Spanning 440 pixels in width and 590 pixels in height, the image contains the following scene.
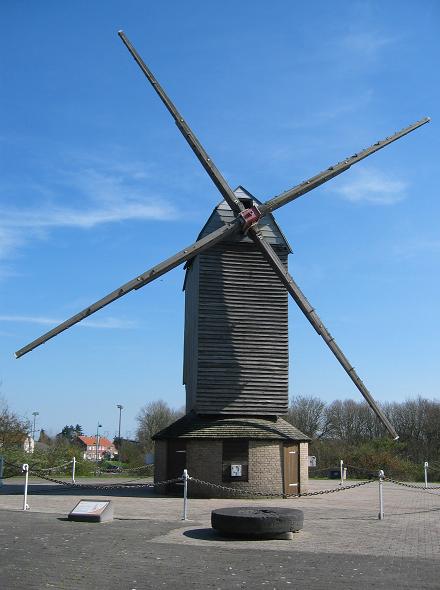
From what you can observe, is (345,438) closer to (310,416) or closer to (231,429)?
(310,416)

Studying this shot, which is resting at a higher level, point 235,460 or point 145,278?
point 145,278

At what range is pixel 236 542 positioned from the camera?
1188cm

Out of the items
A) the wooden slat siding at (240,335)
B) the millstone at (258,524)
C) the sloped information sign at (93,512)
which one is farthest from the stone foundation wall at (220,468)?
the millstone at (258,524)

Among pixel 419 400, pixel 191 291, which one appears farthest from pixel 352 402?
pixel 191 291

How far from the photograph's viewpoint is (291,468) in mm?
22500

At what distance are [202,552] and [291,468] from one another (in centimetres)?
1231

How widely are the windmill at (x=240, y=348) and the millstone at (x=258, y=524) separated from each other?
28.6ft

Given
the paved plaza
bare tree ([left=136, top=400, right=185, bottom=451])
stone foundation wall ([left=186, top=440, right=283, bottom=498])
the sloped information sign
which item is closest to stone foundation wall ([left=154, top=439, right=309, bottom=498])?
stone foundation wall ([left=186, top=440, right=283, bottom=498])

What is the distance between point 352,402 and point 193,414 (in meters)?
50.8

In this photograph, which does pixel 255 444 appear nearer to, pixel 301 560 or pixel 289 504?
pixel 289 504

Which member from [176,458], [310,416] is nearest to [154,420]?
[310,416]

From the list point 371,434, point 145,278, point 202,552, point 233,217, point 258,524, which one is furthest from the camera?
point 371,434

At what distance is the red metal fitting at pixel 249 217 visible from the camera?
2227 cm

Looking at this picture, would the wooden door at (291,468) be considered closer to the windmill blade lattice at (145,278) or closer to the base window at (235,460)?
the base window at (235,460)
